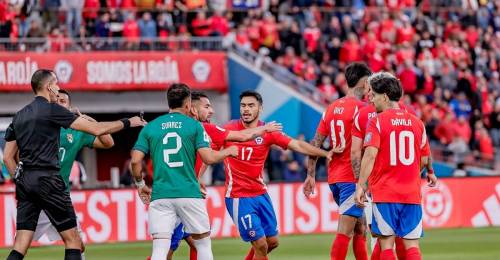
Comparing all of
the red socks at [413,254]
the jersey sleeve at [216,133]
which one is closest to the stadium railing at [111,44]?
the jersey sleeve at [216,133]

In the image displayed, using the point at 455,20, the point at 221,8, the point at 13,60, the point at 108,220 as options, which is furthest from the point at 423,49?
the point at 108,220

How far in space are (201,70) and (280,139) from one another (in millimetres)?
17591

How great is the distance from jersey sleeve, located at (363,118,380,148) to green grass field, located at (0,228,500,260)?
5480 millimetres

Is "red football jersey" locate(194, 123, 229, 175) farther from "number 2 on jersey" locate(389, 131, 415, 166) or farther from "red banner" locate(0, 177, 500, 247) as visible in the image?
"red banner" locate(0, 177, 500, 247)

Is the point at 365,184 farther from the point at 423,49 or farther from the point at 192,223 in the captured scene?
the point at 423,49

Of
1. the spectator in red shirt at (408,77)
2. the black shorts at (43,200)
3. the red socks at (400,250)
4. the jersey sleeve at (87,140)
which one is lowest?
the spectator in red shirt at (408,77)

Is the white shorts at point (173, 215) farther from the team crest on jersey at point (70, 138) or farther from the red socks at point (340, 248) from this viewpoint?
the team crest on jersey at point (70, 138)

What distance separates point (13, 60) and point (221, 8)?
5.28m

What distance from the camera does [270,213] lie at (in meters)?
14.1

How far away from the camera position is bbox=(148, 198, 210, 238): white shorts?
12398 millimetres

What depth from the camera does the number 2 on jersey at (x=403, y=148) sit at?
477 inches

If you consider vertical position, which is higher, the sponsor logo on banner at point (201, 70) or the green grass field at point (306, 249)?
the sponsor logo on banner at point (201, 70)

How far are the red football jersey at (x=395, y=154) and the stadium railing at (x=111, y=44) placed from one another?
18781 mm

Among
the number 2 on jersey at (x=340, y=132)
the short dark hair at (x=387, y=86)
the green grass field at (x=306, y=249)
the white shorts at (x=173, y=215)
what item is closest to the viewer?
the short dark hair at (x=387, y=86)
